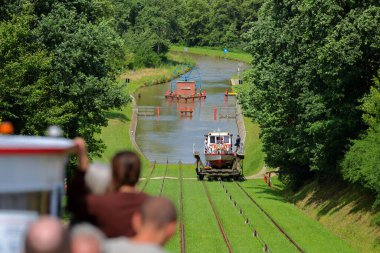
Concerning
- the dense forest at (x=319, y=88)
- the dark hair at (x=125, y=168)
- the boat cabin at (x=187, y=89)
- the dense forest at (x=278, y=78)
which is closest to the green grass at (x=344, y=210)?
the dense forest at (x=319, y=88)

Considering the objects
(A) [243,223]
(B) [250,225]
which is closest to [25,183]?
(B) [250,225]

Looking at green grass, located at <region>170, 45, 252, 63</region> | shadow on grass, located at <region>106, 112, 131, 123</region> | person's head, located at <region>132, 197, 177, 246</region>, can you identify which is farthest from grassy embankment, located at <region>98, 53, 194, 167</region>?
person's head, located at <region>132, 197, 177, 246</region>

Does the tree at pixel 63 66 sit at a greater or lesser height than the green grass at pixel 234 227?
greater

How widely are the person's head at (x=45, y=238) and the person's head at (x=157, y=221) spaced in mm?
890

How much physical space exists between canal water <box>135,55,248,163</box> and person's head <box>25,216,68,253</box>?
213 ft

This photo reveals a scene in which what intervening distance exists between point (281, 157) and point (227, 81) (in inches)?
3557

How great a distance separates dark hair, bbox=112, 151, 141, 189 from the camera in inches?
Answer: 281

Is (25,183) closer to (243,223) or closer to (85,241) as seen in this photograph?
(85,241)

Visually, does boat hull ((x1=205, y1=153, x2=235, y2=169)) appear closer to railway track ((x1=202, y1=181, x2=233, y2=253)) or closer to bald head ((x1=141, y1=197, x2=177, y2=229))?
railway track ((x1=202, y1=181, x2=233, y2=253))

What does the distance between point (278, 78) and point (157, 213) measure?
40879mm

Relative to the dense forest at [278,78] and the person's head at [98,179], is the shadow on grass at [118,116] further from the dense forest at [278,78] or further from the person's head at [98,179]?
the person's head at [98,179]

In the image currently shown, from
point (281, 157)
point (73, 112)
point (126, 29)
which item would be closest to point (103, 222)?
point (73, 112)

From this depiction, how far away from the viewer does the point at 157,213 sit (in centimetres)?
595

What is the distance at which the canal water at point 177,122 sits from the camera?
75.8 metres
